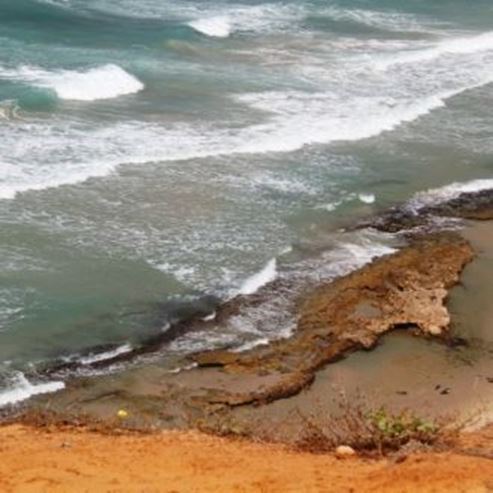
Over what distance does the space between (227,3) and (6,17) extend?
12296 mm

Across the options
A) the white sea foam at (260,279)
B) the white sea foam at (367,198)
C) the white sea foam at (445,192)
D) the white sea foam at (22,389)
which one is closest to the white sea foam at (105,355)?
the white sea foam at (22,389)

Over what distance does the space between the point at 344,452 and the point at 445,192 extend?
42.4 ft

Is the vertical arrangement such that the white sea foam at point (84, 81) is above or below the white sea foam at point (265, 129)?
above

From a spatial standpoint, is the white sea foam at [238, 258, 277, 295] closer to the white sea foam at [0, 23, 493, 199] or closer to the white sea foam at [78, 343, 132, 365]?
the white sea foam at [78, 343, 132, 365]

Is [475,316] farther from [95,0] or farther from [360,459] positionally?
[95,0]

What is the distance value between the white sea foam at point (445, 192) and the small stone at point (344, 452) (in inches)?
446

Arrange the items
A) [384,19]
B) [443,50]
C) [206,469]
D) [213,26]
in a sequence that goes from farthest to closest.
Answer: [384,19]
[213,26]
[443,50]
[206,469]

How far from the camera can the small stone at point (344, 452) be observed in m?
10.7

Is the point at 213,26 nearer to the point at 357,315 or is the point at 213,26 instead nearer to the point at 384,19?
the point at 384,19

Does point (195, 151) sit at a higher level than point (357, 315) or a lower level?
higher

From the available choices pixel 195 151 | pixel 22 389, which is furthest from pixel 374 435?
pixel 195 151

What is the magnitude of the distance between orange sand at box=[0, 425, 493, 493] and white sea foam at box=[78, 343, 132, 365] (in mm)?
3167

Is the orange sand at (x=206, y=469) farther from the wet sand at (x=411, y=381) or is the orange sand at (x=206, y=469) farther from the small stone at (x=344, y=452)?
the wet sand at (x=411, y=381)

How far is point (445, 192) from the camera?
22625 millimetres
